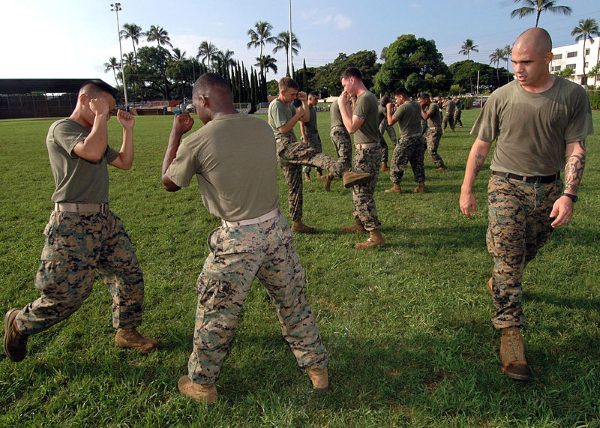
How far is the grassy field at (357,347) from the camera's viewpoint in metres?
2.81

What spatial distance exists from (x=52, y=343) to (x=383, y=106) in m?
10.3

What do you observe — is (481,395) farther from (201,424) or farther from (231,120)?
(231,120)

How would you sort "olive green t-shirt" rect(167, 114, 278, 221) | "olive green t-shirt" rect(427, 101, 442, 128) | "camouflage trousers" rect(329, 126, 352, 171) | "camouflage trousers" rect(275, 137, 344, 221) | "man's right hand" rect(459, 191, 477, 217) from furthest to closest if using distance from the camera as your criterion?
"olive green t-shirt" rect(427, 101, 442, 128)
"camouflage trousers" rect(329, 126, 352, 171)
"camouflage trousers" rect(275, 137, 344, 221)
"man's right hand" rect(459, 191, 477, 217)
"olive green t-shirt" rect(167, 114, 278, 221)

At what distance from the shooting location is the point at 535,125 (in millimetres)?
3152

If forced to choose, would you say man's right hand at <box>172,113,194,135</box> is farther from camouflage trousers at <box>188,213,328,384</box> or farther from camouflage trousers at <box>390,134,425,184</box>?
camouflage trousers at <box>390,134,425,184</box>

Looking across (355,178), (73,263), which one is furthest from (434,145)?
(73,263)

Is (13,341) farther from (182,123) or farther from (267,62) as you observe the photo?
(267,62)

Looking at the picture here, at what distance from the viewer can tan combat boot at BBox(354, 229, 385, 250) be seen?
583 centimetres

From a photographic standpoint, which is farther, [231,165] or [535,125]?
[535,125]

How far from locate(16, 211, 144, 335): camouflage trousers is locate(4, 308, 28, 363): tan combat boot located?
97mm

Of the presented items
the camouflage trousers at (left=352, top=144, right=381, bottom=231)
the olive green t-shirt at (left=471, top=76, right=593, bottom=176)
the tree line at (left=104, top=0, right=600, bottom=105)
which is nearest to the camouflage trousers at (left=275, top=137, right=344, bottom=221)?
the camouflage trousers at (left=352, top=144, right=381, bottom=231)

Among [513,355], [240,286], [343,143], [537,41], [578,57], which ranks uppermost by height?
[578,57]

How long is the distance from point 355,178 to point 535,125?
265 centimetres

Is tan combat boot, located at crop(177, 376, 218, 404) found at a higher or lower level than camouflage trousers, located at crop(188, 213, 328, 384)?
lower
